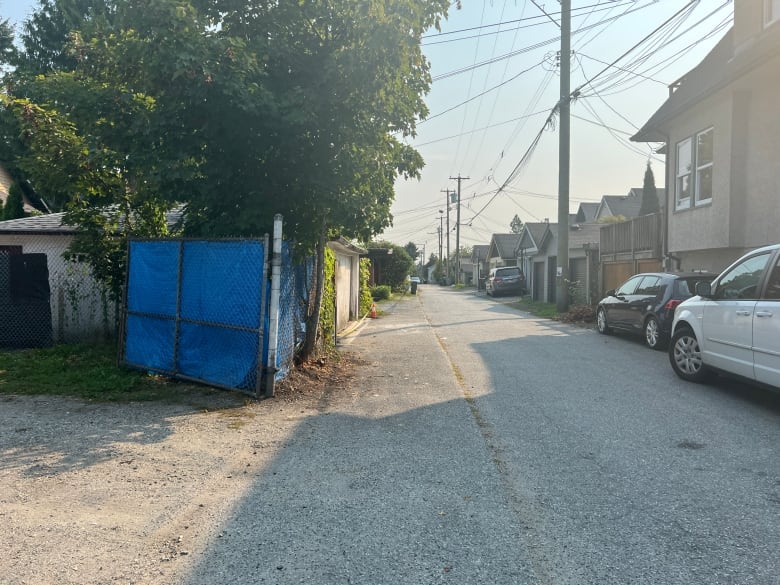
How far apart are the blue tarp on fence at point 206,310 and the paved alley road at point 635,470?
2724mm

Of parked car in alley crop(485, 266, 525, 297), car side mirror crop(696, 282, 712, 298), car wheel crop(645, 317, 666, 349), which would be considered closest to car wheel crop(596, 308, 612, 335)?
car wheel crop(645, 317, 666, 349)

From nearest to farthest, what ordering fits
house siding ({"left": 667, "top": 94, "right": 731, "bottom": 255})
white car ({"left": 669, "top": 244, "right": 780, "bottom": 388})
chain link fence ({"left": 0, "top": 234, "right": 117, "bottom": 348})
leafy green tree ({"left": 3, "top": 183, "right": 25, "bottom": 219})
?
white car ({"left": 669, "top": 244, "right": 780, "bottom": 388}) → chain link fence ({"left": 0, "top": 234, "right": 117, "bottom": 348}) → house siding ({"left": 667, "top": 94, "right": 731, "bottom": 255}) → leafy green tree ({"left": 3, "top": 183, "right": 25, "bottom": 219})

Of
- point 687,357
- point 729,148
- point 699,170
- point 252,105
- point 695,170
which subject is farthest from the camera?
point 695,170

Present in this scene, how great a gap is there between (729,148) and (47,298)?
45.9 feet

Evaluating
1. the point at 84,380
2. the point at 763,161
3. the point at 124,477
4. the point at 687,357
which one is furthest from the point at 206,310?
the point at 763,161

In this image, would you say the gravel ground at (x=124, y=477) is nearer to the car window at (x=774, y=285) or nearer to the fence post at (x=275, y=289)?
the fence post at (x=275, y=289)

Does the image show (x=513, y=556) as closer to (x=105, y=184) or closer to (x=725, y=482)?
(x=725, y=482)

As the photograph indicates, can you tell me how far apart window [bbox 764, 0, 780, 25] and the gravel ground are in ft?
38.0

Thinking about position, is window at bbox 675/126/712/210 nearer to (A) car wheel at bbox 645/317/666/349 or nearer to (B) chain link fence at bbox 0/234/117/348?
(A) car wheel at bbox 645/317/666/349

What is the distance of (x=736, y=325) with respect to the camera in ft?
21.6

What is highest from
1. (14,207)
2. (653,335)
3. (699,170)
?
(699,170)

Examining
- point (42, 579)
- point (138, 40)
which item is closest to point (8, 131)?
point (138, 40)

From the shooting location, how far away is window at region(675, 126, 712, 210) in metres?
13.6

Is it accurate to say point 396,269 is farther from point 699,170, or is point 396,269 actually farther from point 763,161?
point 763,161
